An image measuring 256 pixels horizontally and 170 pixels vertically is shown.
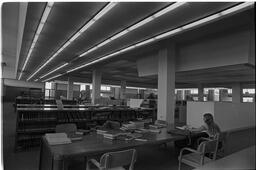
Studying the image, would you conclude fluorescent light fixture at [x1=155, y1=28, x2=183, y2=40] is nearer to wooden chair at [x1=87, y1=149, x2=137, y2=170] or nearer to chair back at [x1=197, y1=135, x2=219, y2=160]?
chair back at [x1=197, y1=135, x2=219, y2=160]

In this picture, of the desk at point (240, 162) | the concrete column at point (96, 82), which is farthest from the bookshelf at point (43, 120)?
the concrete column at point (96, 82)

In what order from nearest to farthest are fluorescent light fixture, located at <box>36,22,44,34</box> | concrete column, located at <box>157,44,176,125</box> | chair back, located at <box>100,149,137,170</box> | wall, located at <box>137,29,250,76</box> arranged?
chair back, located at <box>100,149,137,170</box> → fluorescent light fixture, located at <box>36,22,44,34</box> → wall, located at <box>137,29,250,76</box> → concrete column, located at <box>157,44,176,125</box>

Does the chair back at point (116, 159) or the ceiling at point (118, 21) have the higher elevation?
the ceiling at point (118, 21)

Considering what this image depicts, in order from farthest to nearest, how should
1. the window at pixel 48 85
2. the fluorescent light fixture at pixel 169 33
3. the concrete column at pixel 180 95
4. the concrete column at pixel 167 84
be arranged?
the window at pixel 48 85 → the concrete column at pixel 180 95 → the concrete column at pixel 167 84 → the fluorescent light fixture at pixel 169 33

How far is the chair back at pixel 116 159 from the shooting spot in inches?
72.5

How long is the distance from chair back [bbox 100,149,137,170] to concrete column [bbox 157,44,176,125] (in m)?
3.82

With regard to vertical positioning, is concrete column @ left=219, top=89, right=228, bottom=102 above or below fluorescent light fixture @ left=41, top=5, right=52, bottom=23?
below

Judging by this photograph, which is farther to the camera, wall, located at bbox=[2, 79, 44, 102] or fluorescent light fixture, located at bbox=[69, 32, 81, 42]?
wall, located at bbox=[2, 79, 44, 102]

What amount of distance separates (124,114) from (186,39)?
3.28m

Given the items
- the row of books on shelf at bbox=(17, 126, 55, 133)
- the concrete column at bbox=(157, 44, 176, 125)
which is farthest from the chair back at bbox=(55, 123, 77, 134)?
the concrete column at bbox=(157, 44, 176, 125)

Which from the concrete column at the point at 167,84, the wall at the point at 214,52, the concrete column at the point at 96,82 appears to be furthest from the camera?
the concrete column at the point at 96,82

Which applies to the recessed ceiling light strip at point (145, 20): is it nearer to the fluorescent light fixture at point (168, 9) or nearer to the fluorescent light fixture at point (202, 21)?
the fluorescent light fixture at point (168, 9)

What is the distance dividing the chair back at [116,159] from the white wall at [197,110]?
4371 mm

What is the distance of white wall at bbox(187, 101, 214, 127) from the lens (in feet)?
19.1
